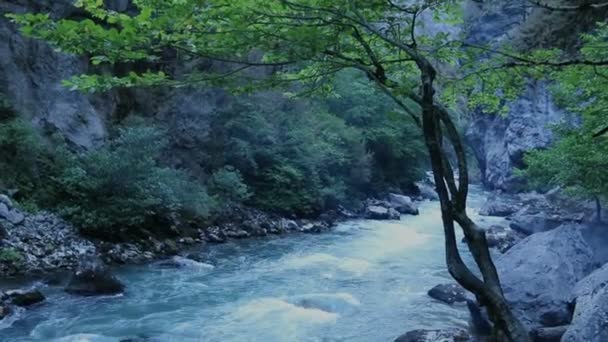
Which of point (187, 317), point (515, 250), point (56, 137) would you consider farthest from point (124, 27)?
point (56, 137)

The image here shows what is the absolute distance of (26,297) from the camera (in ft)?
26.2

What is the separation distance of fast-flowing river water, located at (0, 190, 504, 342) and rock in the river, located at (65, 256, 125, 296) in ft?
0.71

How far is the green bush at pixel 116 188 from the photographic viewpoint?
37.9 feet

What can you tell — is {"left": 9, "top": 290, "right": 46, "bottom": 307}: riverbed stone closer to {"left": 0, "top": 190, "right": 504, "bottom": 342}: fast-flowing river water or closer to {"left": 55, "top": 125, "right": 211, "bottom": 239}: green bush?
{"left": 0, "top": 190, "right": 504, "bottom": 342}: fast-flowing river water

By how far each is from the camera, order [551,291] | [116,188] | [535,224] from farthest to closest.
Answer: [535,224] < [116,188] < [551,291]

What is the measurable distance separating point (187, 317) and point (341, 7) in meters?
6.71

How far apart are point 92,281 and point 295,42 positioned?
24.3ft

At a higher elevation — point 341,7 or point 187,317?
point 341,7

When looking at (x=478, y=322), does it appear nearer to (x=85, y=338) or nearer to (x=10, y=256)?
(x=85, y=338)

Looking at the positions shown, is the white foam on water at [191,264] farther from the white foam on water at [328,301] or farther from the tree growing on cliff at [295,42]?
the tree growing on cliff at [295,42]

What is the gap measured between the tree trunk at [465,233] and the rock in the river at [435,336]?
12.6 ft

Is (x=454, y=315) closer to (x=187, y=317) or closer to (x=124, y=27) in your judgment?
(x=187, y=317)

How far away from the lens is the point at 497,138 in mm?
34812

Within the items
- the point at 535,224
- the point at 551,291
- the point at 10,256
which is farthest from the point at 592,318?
the point at 535,224
